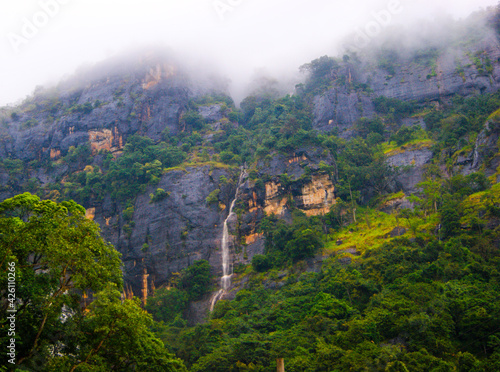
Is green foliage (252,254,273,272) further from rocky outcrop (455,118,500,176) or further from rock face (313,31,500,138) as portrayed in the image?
rock face (313,31,500,138)

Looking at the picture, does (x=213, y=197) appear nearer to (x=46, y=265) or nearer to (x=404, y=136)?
(x=404, y=136)

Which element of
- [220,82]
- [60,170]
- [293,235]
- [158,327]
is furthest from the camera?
[220,82]

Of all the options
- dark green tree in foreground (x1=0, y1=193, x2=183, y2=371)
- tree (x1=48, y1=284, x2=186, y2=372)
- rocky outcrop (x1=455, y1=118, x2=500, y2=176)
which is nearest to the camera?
dark green tree in foreground (x1=0, y1=193, x2=183, y2=371)

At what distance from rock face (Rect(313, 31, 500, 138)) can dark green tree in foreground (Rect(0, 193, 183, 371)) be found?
50719 millimetres

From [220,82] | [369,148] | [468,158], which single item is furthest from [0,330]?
[220,82]

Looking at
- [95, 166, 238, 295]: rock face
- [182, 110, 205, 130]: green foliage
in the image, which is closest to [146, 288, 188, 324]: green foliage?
[95, 166, 238, 295]: rock face

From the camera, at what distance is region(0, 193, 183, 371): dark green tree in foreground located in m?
13.7

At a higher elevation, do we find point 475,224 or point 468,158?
point 468,158

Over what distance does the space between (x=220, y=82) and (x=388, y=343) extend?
72.9 m

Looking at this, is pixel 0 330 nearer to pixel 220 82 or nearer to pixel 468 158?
pixel 468 158

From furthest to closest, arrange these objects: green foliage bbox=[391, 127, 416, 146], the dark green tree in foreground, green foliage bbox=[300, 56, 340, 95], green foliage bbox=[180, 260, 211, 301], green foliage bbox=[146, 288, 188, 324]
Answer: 1. green foliage bbox=[300, 56, 340, 95]
2. green foliage bbox=[391, 127, 416, 146]
3. green foliage bbox=[180, 260, 211, 301]
4. green foliage bbox=[146, 288, 188, 324]
5. the dark green tree in foreground

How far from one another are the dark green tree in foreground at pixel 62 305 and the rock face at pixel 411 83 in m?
50.7

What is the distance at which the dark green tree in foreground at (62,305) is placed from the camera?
1366 centimetres

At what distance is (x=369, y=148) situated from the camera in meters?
53.5
